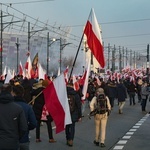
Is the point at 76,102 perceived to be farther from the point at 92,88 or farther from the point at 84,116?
the point at 92,88

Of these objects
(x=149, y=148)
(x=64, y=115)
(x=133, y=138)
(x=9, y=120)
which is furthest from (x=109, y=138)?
(x=9, y=120)

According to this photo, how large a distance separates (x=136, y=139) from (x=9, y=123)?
251 inches

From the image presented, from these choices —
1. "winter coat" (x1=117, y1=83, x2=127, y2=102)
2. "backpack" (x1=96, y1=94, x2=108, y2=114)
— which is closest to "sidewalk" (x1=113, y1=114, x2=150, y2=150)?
"backpack" (x1=96, y1=94, x2=108, y2=114)

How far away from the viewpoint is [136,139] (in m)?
10.9

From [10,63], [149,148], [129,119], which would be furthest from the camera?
[10,63]

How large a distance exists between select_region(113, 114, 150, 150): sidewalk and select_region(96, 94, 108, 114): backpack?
0.90 metres

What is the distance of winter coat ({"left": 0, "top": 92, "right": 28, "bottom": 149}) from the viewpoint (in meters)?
5.11

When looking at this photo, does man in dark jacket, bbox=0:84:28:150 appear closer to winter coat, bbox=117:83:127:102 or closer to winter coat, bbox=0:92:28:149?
winter coat, bbox=0:92:28:149

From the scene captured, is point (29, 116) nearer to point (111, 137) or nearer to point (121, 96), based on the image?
point (111, 137)

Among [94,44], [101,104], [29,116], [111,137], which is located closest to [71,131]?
[101,104]

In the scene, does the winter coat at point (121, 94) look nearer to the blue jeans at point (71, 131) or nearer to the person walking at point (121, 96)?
the person walking at point (121, 96)

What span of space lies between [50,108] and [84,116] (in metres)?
9.13

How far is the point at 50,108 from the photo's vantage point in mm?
8023

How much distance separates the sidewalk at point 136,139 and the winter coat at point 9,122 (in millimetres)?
4781
